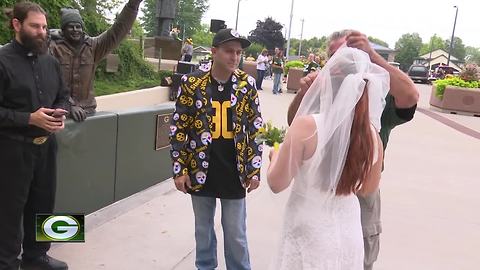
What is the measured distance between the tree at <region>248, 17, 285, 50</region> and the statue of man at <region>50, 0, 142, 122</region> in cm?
6947

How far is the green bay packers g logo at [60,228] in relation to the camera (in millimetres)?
3227

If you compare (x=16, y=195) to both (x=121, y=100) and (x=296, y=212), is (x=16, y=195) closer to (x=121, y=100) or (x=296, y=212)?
(x=296, y=212)

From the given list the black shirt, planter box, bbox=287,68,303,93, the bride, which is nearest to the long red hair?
the bride

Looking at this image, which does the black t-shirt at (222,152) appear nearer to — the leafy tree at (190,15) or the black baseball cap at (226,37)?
the black baseball cap at (226,37)

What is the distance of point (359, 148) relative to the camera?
210cm

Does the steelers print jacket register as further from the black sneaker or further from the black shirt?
the black sneaker

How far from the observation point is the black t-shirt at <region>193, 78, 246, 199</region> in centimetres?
297

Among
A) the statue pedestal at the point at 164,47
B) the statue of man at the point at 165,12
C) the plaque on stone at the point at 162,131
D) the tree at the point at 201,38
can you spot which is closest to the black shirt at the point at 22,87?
the plaque on stone at the point at 162,131

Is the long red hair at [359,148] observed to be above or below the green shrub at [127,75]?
above

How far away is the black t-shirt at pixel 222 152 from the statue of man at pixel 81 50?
1.41m

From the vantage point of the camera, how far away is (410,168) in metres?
7.58

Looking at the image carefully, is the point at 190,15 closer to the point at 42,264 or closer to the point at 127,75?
the point at 127,75

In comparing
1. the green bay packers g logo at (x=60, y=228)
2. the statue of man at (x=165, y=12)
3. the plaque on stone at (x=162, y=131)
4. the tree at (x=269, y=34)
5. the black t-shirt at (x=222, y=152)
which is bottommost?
the green bay packers g logo at (x=60, y=228)

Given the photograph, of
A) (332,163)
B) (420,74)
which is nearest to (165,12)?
(332,163)
